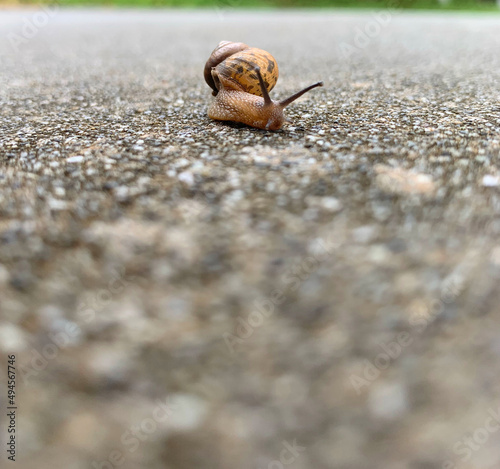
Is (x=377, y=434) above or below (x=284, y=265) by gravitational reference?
below

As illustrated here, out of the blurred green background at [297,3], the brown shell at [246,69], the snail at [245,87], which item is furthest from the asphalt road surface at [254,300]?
the blurred green background at [297,3]

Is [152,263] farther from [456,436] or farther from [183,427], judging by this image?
[456,436]

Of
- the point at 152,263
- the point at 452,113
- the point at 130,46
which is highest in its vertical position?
the point at 130,46

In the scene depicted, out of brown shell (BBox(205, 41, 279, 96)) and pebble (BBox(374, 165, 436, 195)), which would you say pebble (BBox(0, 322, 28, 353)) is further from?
brown shell (BBox(205, 41, 279, 96))

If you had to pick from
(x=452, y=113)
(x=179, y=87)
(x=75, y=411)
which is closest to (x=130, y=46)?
(x=179, y=87)

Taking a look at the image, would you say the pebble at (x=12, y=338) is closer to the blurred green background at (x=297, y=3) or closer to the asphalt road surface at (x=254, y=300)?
the asphalt road surface at (x=254, y=300)

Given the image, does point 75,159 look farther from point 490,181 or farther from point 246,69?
point 490,181

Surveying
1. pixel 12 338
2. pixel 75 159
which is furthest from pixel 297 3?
pixel 12 338
